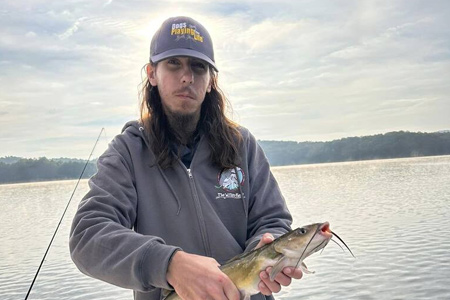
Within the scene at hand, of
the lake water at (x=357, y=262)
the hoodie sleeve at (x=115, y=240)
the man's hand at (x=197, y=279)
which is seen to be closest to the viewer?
the man's hand at (x=197, y=279)

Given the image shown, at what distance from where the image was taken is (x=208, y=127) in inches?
137

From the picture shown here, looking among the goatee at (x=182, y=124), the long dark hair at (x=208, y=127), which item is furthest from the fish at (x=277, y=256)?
the goatee at (x=182, y=124)

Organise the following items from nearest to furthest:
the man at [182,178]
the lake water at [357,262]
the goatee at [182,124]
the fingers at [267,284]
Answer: the fingers at [267,284] < the man at [182,178] < the goatee at [182,124] < the lake water at [357,262]

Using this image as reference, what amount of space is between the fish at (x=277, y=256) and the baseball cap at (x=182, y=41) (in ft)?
4.39

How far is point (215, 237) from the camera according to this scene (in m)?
3.02

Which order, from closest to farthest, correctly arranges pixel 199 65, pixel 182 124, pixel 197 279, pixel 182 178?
pixel 197 279, pixel 182 178, pixel 199 65, pixel 182 124

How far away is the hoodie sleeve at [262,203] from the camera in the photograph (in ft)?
10.3

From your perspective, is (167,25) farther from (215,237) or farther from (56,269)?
(56,269)

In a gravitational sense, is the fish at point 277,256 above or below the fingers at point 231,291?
above

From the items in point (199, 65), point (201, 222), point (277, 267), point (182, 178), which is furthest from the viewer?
point (199, 65)

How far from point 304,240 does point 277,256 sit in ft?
0.74

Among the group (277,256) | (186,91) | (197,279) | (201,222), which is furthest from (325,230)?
(186,91)

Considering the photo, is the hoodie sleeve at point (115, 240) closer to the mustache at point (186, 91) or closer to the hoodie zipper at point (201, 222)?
the hoodie zipper at point (201, 222)

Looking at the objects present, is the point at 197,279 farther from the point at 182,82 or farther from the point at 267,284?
the point at 182,82
